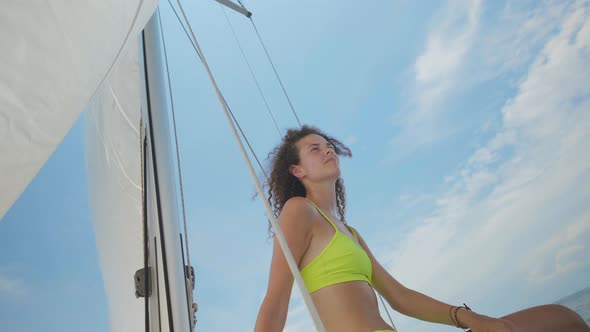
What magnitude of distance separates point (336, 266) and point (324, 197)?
0.29 meters

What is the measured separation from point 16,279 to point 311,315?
1471 mm

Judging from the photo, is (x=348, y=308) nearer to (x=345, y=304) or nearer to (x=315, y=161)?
(x=345, y=304)

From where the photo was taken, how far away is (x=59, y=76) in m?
0.59

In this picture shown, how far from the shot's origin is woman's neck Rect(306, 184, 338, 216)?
124 centimetres

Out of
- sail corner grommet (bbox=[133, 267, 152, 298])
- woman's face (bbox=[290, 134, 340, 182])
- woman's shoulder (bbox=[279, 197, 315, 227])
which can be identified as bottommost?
sail corner grommet (bbox=[133, 267, 152, 298])

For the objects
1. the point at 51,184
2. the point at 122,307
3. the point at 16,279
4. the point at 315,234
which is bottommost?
the point at 315,234

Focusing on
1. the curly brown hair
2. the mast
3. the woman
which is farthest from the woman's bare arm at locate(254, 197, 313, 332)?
the curly brown hair

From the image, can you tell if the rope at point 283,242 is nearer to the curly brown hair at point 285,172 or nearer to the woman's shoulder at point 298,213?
the woman's shoulder at point 298,213

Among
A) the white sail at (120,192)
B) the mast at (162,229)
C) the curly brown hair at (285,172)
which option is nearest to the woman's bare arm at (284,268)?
the mast at (162,229)

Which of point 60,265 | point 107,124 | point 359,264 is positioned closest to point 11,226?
point 60,265

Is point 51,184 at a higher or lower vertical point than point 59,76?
higher

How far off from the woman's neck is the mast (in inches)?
16.5

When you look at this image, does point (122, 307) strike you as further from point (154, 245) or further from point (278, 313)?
point (278, 313)

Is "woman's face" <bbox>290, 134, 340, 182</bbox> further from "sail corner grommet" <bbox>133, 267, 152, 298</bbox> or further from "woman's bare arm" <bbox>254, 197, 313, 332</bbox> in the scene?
"sail corner grommet" <bbox>133, 267, 152, 298</bbox>
